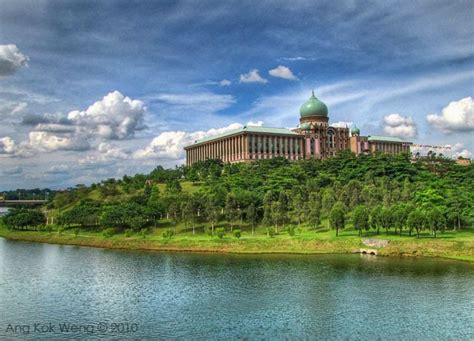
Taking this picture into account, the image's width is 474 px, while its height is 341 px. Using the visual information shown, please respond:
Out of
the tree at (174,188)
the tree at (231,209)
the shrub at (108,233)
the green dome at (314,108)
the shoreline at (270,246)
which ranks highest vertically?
the green dome at (314,108)

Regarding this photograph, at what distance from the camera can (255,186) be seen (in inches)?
3750

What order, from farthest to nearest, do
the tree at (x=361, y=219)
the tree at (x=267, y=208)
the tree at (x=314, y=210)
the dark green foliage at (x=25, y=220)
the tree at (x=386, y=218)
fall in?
1. the dark green foliage at (x=25, y=220)
2. the tree at (x=267, y=208)
3. the tree at (x=314, y=210)
4. the tree at (x=361, y=219)
5. the tree at (x=386, y=218)

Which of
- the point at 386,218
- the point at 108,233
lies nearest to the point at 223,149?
the point at 108,233

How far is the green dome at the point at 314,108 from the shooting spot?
136875mm

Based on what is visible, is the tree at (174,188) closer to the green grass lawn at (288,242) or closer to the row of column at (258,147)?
the green grass lawn at (288,242)

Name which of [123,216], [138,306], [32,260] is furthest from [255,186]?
[138,306]

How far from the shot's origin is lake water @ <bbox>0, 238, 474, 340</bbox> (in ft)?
102

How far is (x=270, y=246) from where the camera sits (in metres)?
65.6

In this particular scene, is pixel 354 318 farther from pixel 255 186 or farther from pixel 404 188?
pixel 255 186

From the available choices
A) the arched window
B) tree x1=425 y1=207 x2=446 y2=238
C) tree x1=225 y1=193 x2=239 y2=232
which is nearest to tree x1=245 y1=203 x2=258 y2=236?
tree x1=225 y1=193 x2=239 y2=232

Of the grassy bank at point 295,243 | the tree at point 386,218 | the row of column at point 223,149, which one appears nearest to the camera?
the grassy bank at point 295,243

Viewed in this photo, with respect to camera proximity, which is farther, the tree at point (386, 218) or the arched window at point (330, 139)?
the arched window at point (330, 139)

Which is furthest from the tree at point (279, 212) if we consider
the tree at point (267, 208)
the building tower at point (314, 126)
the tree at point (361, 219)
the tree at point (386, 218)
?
the building tower at point (314, 126)

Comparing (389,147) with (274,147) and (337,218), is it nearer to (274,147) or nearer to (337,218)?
(274,147)
